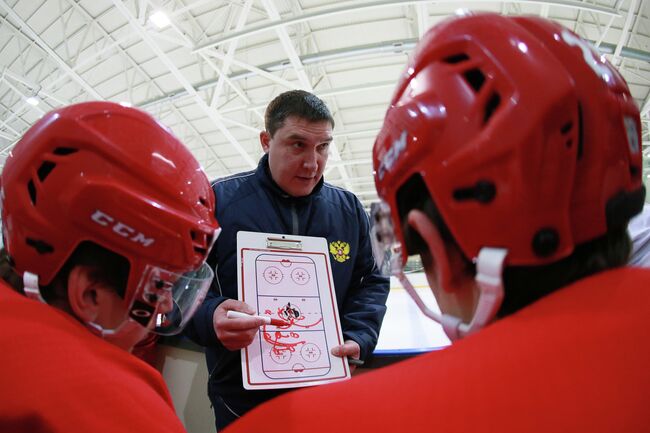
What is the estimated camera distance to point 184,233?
107 centimetres

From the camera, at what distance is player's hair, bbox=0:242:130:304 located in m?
1.01

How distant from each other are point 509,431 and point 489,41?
2.14ft

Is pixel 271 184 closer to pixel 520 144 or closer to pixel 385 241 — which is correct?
pixel 385 241

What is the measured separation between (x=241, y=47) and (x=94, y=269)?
9034mm

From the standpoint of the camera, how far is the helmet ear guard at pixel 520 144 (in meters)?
0.66

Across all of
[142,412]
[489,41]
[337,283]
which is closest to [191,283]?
[142,412]

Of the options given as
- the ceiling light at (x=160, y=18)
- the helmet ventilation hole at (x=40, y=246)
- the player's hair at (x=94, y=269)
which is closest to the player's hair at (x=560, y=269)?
the player's hair at (x=94, y=269)

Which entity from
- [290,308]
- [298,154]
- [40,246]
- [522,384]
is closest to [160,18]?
[298,154]

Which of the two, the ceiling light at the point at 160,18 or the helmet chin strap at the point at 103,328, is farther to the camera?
the ceiling light at the point at 160,18

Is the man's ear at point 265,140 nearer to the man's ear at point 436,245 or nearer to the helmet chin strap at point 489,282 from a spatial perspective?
the man's ear at point 436,245

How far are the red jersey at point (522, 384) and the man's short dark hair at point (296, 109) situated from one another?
167 centimetres

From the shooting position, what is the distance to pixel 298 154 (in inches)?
81.1

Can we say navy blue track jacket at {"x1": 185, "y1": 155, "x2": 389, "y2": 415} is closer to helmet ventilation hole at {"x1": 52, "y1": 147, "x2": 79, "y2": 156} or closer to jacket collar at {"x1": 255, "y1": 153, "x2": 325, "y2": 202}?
jacket collar at {"x1": 255, "y1": 153, "x2": 325, "y2": 202}

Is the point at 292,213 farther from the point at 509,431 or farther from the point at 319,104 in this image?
the point at 509,431
